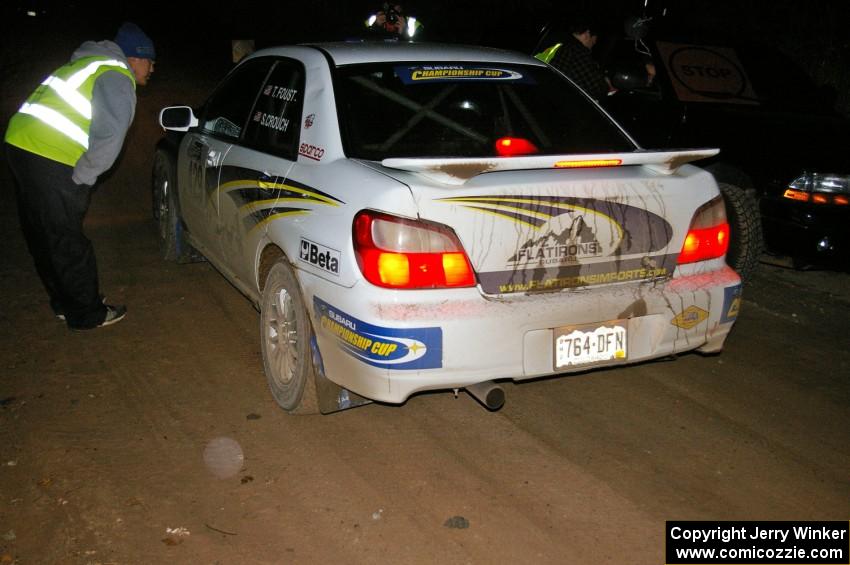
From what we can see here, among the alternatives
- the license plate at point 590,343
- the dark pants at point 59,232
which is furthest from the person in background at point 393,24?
the license plate at point 590,343

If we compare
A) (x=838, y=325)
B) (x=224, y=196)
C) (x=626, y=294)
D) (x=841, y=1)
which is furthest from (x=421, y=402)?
(x=841, y=1)

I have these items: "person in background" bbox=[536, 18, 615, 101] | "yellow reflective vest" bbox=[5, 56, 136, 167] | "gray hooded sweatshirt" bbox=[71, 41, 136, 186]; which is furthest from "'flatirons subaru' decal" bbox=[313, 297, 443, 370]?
"person in background" bbox=[536, 18, 615, 101]

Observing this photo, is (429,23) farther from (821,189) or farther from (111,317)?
(111,317)

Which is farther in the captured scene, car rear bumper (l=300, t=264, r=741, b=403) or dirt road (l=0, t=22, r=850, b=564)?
car rear bumper (l=300, t=264, r=741, b=403)

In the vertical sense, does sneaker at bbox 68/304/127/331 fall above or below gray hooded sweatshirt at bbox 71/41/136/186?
below

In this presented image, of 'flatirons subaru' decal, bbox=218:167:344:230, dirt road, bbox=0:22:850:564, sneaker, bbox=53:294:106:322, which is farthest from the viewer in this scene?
sneaker, bbox=53:294:106:322

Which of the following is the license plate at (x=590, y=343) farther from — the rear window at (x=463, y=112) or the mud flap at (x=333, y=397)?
the rear window at (x=463, y=112)

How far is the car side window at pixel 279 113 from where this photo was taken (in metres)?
4.29

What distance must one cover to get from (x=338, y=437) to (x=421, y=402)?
1.91 feet

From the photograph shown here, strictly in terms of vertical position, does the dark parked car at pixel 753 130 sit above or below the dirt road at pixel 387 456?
above

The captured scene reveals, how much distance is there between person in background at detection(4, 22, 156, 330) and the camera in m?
5.03

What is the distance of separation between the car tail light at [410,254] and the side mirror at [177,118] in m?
2.78

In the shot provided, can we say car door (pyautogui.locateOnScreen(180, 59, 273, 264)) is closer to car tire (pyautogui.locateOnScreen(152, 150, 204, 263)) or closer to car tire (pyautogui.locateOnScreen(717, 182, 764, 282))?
car tire (pyautogui.locateOnScreen(152, 150, 204, 263))

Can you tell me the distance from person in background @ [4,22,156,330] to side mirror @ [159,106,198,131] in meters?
0.29
